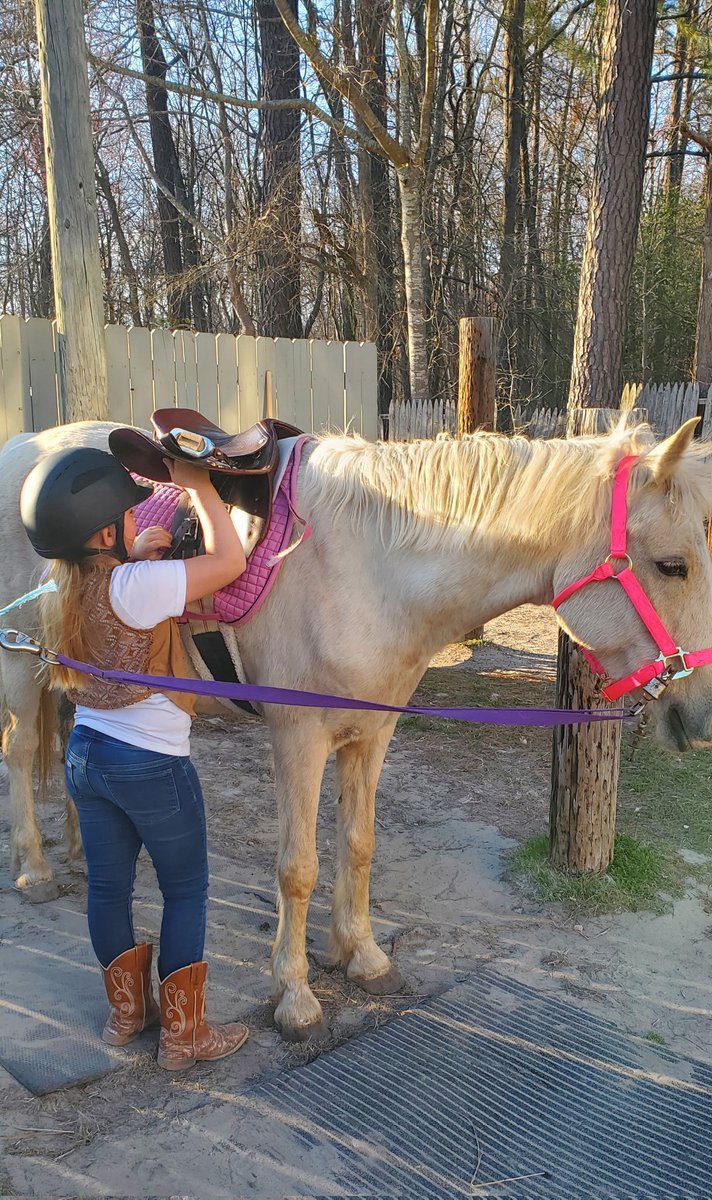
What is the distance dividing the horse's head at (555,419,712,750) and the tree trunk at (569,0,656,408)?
5.47 ft

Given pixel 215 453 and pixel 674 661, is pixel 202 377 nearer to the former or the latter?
pixel 215 453

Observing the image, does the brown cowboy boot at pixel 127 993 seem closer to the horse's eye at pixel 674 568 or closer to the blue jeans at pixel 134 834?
the blue jeans at pixel 134 834

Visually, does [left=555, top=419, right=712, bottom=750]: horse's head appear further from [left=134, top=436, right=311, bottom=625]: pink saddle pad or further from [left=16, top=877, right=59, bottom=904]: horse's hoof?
[left=16, top=877, right=59, bottom=904]: horse's hoof

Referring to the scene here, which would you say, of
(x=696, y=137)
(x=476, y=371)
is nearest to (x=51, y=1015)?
(x=476, y=371)

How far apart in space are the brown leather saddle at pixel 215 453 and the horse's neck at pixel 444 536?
200mm

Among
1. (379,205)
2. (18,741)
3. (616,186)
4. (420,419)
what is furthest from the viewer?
(379,205)

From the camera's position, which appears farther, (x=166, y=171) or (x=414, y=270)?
(x=166, y=171)

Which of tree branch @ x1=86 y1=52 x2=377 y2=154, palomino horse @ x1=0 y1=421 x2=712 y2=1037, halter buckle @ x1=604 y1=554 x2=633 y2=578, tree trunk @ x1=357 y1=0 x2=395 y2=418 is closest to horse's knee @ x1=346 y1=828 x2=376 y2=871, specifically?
palomino horse @ x1=0 y1=421 x2=712 y2=1037

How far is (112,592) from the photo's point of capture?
2053mm

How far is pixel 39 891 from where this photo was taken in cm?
328

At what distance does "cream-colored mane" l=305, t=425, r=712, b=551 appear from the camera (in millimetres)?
2164

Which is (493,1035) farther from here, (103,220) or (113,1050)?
(103,220)

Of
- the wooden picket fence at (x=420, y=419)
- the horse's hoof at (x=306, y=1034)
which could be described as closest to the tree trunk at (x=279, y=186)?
the wooden picket fence at (x=420, y=419)

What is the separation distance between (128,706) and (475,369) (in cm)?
408
